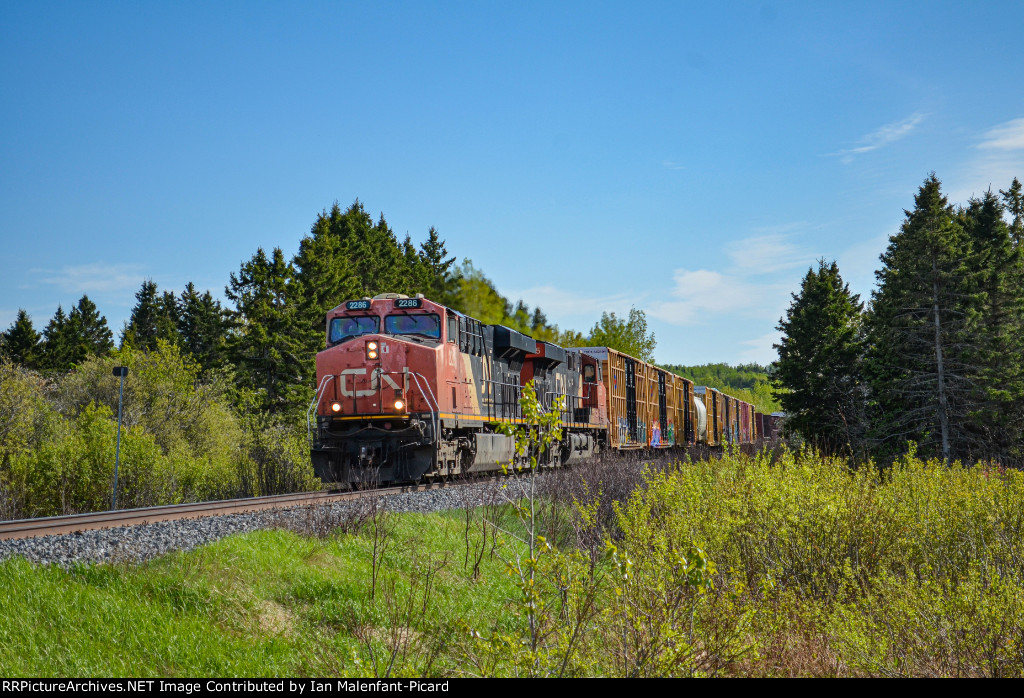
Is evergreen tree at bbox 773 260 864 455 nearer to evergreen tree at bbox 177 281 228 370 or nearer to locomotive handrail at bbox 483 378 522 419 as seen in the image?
locomotive handrail at bbox 483 378 522 419

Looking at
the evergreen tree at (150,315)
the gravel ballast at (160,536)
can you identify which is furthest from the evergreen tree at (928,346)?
the evergreen tree at (150,315)

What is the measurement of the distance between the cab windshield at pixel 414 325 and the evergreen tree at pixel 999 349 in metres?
18.4

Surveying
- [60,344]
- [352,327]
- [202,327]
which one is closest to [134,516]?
[352,327]

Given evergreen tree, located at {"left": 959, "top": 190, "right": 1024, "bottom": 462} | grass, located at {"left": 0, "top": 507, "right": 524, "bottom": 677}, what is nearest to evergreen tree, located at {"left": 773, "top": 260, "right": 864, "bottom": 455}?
evergreen tree, located at {"left": 959, "top": 190, "right": 1024, "bottom": 462}

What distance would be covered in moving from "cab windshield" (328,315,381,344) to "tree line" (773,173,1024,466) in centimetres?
1592

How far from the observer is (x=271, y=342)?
3750cm

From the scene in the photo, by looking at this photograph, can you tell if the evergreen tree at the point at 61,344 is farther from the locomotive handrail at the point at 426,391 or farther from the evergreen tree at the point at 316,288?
the locomotive handrail at the point at 426,391

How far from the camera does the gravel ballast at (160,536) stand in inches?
299

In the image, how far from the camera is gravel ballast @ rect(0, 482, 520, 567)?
24.9 ft

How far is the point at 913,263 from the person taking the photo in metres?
26.7

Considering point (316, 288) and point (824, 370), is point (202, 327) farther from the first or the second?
point (824, 370)

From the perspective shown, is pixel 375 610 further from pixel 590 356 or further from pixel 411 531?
pixel 590 356
